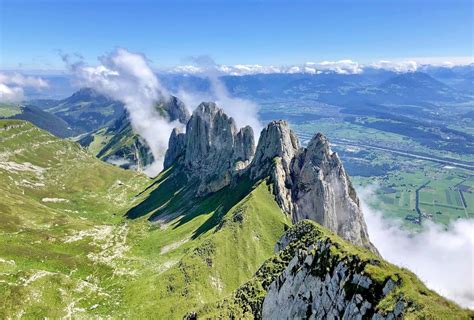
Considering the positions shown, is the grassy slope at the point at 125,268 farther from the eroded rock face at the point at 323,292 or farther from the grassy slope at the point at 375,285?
the eroded rock face at the point at 323,292

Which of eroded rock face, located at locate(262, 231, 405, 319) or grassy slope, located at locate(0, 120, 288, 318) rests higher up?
eroded rock face, located at locate(262, 231, 405, 319)

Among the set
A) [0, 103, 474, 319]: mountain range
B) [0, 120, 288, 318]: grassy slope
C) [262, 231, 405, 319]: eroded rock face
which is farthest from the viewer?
[0, 120, 288, 318]: grassy slope

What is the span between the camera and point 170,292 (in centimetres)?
13462

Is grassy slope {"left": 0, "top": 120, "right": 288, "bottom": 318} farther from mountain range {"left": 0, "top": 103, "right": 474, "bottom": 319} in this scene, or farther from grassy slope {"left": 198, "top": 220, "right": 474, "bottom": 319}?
grassy slope {"left": 198, "top": 220, "right": 474, "bottom": 319}

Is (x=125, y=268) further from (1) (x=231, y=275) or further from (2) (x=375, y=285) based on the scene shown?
(2) (x=375, y=285)

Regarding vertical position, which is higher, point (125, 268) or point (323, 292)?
point (323, 292)

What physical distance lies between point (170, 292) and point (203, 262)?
62.4ft

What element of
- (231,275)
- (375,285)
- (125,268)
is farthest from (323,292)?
(125,268)

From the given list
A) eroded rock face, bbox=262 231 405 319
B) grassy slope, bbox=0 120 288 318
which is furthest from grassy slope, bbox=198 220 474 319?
grassy slope, bbox=0 120 288 318

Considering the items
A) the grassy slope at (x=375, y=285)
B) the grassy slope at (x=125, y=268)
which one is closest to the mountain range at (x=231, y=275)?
the grassy slope at (x=375, y=285)

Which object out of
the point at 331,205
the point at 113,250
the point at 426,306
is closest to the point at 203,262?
the point at 113,250

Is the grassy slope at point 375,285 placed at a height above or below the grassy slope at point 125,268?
above

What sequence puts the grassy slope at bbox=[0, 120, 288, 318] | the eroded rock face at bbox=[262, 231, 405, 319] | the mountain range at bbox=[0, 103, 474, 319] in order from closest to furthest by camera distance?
the eroded rock face at bbox=[262, 231, 405, 319] → the mountain range at bbox=[0, 103, 474, 319] → the grassy slope at bbox=[0, 120, 288, 318]

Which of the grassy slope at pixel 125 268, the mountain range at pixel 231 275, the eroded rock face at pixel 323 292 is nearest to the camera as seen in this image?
the eroded rock face at pixel 323 292
